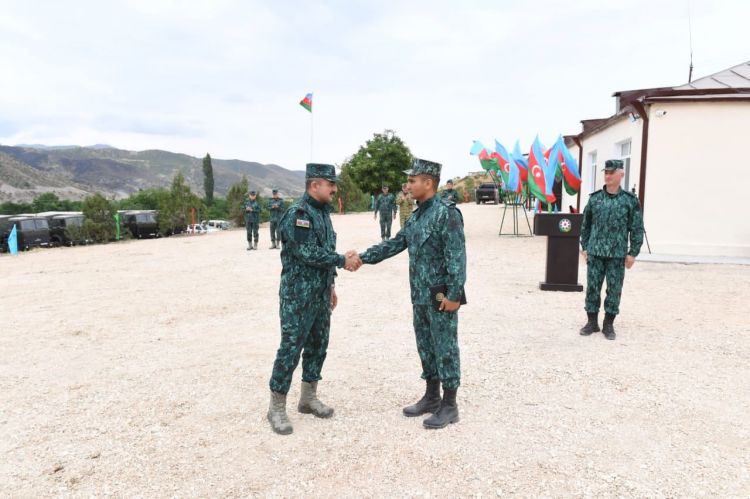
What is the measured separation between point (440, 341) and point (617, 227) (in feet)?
9.96

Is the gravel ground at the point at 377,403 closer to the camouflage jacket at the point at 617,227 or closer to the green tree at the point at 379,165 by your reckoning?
the camouflage jacket at the point at 617,227

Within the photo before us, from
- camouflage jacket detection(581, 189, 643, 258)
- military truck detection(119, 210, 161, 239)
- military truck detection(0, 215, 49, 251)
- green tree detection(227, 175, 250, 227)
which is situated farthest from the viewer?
green tree detection(227, 175, 250, 227)

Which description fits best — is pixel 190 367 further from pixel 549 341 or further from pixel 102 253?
pixel 102 253

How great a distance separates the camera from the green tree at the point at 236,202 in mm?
29250

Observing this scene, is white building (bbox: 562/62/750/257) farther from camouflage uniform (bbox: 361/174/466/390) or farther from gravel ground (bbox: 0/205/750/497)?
camouflage uniform (bbox: 361/174/466/390)

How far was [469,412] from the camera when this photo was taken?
141 inches

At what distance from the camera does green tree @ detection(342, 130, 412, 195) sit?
54.9 metres

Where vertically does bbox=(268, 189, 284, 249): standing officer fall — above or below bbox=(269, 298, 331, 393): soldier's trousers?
above

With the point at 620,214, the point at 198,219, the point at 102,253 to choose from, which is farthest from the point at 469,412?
the point at 198,219

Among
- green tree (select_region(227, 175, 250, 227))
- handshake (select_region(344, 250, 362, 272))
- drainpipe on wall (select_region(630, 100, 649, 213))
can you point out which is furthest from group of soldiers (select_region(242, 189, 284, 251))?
green tree (select_region(227, 175, 250, 227))

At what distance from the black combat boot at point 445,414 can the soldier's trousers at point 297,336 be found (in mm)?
894

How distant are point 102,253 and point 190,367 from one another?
1311cm

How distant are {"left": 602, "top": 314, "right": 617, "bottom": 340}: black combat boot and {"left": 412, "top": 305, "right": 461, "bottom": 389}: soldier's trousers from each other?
276 cm

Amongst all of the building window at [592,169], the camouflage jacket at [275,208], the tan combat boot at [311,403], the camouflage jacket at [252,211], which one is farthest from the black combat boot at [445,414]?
the building window at [592,169]
